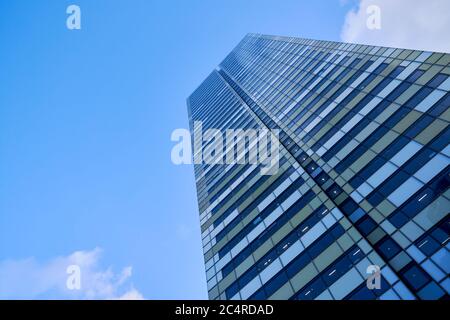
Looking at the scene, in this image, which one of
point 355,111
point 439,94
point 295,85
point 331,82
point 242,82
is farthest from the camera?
point 242,82

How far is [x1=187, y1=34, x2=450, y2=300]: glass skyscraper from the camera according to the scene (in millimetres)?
20734

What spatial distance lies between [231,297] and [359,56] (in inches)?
1144

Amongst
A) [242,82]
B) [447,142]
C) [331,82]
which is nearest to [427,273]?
[447,142]

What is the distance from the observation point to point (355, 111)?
3334cm

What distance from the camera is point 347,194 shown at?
89.1 ft

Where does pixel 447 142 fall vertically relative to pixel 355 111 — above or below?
below

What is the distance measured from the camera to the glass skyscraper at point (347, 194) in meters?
20.7
